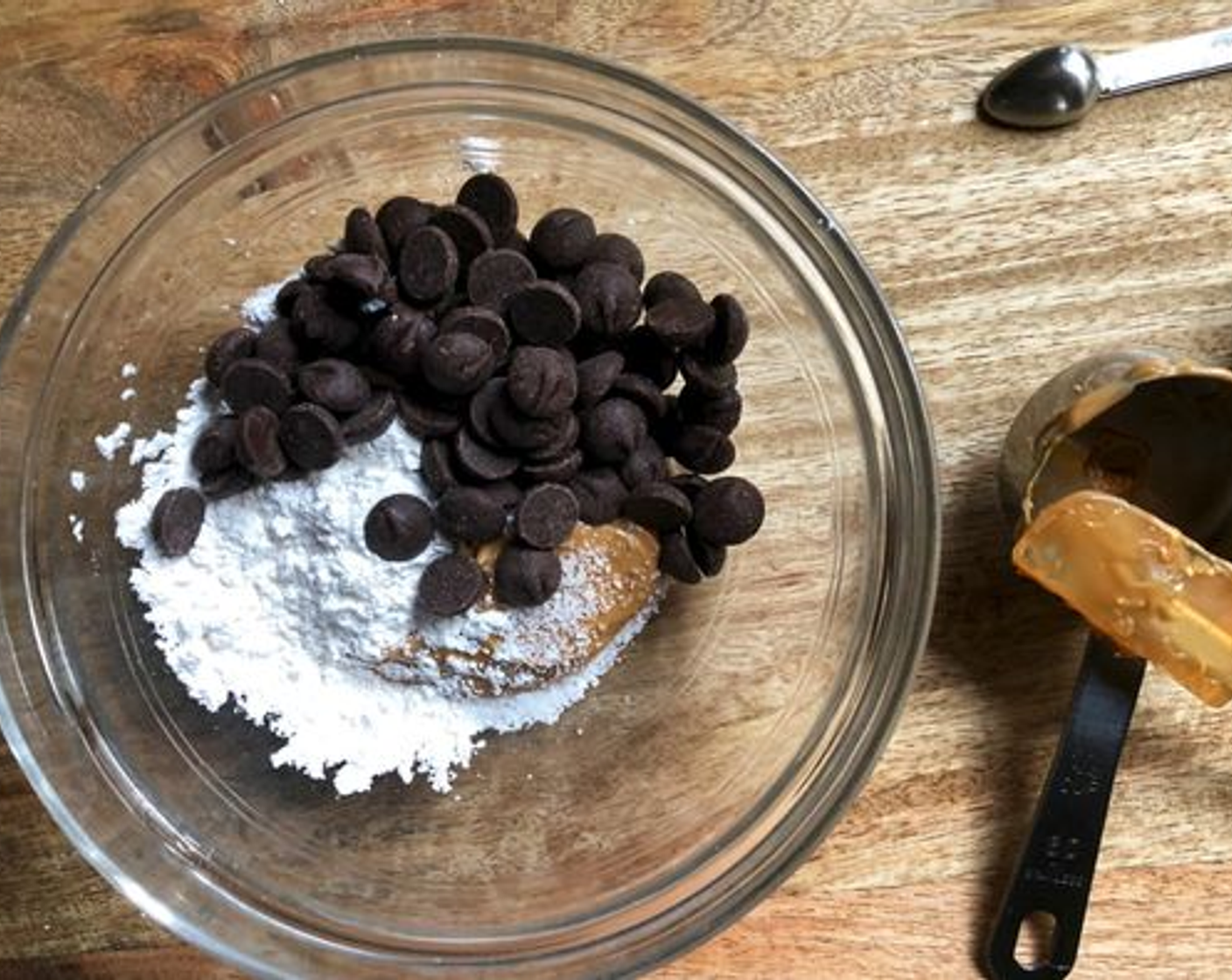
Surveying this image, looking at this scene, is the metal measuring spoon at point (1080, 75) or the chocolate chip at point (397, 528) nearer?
the chocolate chip at point (397, 528)

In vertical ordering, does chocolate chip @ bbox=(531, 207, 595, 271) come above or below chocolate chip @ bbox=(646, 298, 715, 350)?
above

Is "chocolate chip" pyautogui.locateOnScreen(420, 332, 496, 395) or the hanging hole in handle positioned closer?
"chocolate chip" pyautogui.locateOnScreen(420, 332, 496, 395)

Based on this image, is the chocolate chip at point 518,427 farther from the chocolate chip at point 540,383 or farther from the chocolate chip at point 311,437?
the chocolate chip at point 311,437

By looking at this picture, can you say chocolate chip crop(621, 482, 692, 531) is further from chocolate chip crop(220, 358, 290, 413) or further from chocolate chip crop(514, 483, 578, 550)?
chocolate chip crop(220, 358, 290, 413)

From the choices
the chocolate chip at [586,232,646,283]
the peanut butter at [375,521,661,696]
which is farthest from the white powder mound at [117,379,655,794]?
the chocolate chip at [586,232,646,283]

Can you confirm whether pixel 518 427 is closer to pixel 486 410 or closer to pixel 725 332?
pixel 486 410

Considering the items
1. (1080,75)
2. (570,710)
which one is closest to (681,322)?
(570,710)

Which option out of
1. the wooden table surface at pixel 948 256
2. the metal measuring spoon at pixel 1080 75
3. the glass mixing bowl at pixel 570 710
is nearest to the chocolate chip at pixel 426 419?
the glass mixing bowl at pixel 570 710
